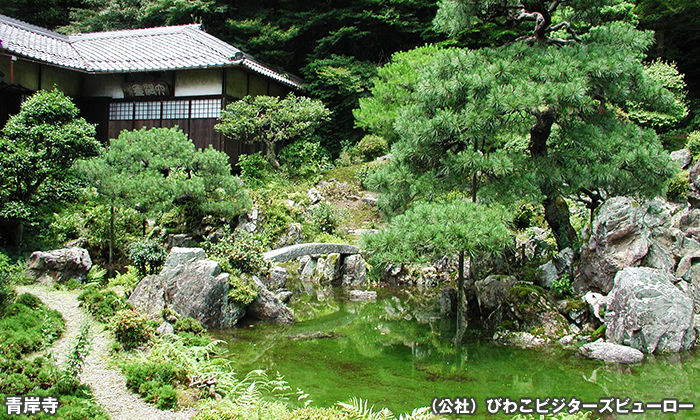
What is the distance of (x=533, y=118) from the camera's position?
31.8 ft

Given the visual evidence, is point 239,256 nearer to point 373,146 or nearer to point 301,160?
point 301,160

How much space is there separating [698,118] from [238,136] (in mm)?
17125

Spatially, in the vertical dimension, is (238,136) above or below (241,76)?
below

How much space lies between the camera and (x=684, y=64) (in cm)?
2266

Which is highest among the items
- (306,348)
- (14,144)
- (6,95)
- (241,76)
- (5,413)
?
(241,76)

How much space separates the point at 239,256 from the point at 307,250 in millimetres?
3745

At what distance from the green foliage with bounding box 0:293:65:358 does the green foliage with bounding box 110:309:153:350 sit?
0.82 metres

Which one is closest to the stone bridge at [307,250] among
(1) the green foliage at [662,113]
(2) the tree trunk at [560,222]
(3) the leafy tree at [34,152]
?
(3) the leafy tree at [34,152]

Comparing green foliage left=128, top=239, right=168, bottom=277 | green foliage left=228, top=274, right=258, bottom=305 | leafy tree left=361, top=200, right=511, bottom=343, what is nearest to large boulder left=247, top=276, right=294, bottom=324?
green foliage left=228, top=274, right=258, bottom=305

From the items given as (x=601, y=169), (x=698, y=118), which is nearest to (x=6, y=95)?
(x=601, y=169)

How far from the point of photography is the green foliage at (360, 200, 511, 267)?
7730 millimetres

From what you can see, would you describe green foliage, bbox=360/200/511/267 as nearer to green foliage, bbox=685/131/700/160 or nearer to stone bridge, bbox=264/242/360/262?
stone bridge, bbox=264/242/360/262

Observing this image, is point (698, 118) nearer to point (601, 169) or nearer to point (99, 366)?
point (601, 169)

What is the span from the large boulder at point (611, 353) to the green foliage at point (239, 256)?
20.4ft
